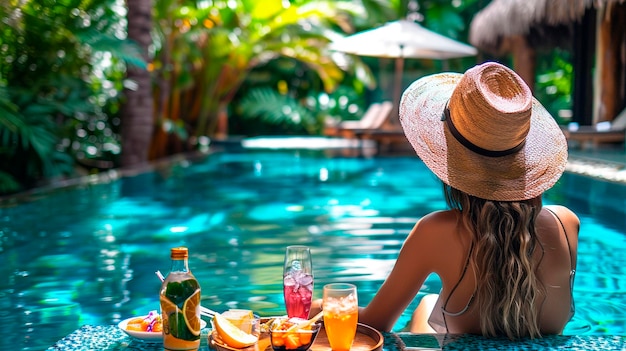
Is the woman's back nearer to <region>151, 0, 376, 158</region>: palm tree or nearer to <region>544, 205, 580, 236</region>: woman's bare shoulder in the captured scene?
<region>544, 205, 580, 236</region>: woman's bare shoulder

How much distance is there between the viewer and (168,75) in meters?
12.5

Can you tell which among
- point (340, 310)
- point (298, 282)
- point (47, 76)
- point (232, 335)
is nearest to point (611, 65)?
point (47, 76)

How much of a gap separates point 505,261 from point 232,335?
0.80 m

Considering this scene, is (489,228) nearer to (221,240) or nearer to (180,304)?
(180,304)

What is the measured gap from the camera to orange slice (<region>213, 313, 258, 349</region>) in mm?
1934

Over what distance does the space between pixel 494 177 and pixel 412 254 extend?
1.01ft

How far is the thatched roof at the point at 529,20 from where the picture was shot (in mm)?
11852

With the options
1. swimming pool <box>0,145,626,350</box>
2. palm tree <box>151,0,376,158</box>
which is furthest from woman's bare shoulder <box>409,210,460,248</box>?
palm tree <box>151,0,376,158</box>

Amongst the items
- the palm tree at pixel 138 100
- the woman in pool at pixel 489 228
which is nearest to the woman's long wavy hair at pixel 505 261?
the woman in pool at pixel 489 228

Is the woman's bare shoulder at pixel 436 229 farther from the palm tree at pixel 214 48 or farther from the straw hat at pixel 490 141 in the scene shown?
the palm tree at pixel 214 48

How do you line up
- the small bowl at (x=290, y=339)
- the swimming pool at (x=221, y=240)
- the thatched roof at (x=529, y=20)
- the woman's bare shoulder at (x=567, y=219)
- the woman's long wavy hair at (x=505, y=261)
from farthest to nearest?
the thatched roof at (x=529, y=20) → the swimming pool at (x=221, y=240) → the woman's bare shoulder at (x=567, y=219) → the woman's long wavy hair at (x=505, y=261) → the small bowl at (x=290, y=339)

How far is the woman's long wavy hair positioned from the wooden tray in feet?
1.26

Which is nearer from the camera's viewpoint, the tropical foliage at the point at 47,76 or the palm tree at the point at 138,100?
the tropical foliage at the point at 47,76

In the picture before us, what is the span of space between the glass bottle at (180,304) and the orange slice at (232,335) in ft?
0.20
